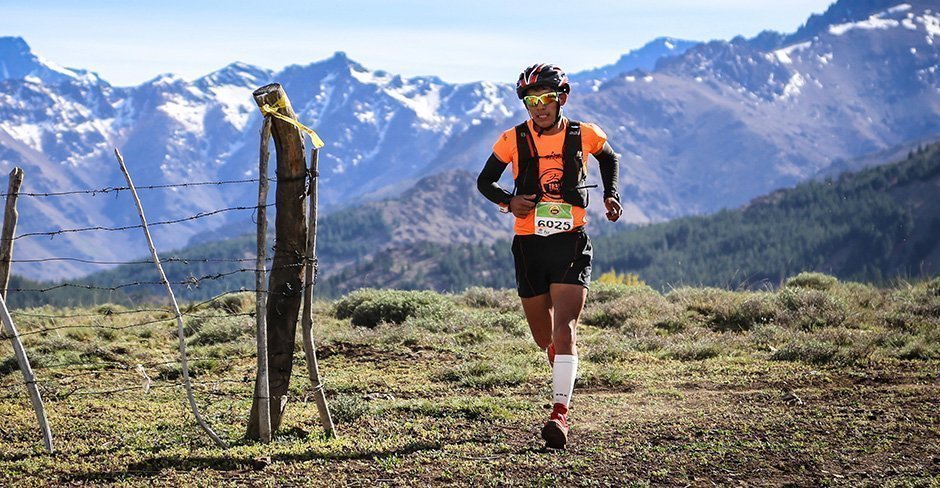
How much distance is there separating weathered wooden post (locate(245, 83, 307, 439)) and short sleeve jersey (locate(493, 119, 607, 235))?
68.0 inches

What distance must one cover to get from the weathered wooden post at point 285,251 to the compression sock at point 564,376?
221 centimetres

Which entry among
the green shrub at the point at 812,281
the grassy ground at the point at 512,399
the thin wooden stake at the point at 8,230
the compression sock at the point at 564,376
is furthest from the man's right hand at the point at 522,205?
the green shrub at the point at 812,281

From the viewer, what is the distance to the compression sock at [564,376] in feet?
24.3

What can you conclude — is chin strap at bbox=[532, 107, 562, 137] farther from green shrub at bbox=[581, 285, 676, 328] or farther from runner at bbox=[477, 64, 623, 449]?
green shrub at bbox=[581, 285, 676, 328]

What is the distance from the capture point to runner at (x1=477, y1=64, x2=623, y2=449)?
7.71 m

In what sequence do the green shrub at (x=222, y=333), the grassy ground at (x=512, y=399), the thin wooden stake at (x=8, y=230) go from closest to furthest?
the grassy ground at (x=512, y=399) → the thin wooden stake at (x=8, y=230) → the green shrub at (x=222, y=333)

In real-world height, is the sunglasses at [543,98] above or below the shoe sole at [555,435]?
above

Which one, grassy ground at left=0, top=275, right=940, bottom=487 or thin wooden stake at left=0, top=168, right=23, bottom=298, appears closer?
grassy ground at left=0, top=275, right=940, bottom=487

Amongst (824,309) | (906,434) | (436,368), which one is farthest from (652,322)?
(906,434)

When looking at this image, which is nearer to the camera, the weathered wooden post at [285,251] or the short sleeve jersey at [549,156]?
the weathered wooden post at [285,251]

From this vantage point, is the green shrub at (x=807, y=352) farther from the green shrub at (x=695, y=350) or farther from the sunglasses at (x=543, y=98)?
the sunglasses at (x=543, y=98)

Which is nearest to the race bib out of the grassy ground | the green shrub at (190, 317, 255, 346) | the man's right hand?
the man's right hand

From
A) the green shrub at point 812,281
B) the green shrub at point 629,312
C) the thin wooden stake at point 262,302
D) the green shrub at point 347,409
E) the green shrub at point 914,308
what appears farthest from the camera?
the green shrub at point 812,281

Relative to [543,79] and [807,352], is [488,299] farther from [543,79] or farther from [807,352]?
[543,79]
